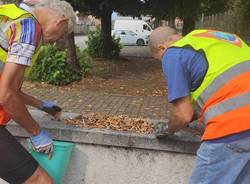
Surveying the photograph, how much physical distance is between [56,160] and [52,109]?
1.88ft

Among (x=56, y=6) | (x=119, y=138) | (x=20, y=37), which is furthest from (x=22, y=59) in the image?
(x=119, y=138)

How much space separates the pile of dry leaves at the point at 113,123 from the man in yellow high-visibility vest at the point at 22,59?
668mm

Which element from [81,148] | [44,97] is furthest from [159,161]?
[44,97]

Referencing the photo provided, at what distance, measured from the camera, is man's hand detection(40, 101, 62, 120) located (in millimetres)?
3477

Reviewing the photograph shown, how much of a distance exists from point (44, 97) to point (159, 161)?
5.99 m

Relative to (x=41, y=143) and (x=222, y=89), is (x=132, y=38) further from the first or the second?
(x=222, y=89)

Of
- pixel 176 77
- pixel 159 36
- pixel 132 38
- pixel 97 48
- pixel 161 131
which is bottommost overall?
pixel 132 38

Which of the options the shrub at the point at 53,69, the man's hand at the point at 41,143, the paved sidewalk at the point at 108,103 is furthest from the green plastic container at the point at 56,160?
the shrub at the point at 53,69

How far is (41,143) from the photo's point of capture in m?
2.95

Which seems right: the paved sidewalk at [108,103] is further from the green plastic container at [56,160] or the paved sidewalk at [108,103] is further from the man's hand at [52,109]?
the green plastic container at [56,160]

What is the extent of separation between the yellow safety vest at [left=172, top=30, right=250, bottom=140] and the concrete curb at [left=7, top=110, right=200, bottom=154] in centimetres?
61

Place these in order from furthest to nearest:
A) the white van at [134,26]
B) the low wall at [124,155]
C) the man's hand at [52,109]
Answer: the white van at [134,26], the man's hand at [52,109], the low wall at [124,155]

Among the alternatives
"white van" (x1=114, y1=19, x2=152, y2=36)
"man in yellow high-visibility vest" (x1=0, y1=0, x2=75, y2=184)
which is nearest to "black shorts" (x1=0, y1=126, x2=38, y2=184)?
"man in yellow high-visibility vest" (x1=0, y1=0, x2=75, y2=184)

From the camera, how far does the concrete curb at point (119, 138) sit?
3260 millimetres
